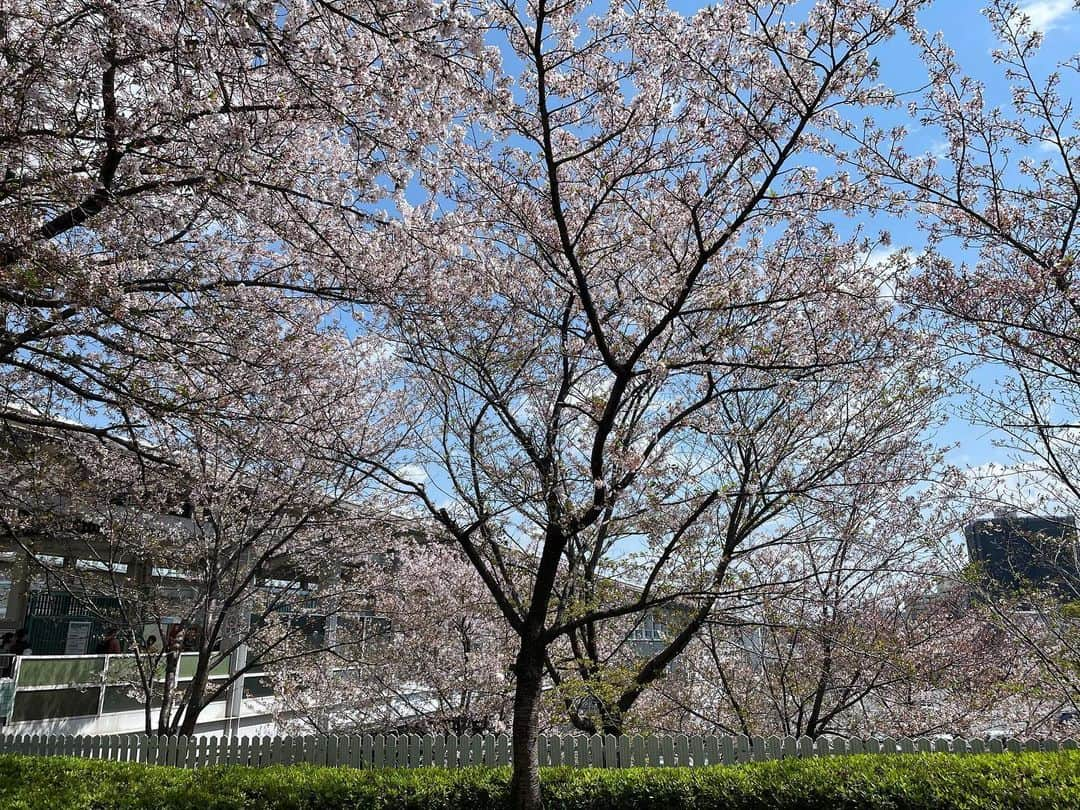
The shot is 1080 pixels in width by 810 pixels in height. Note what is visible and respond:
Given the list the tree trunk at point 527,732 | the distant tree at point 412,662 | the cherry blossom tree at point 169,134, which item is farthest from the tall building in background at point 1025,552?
the cherry blossom tree at point 169,134

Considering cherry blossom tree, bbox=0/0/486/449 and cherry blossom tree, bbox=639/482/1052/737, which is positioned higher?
cherry blossom tree, bbox=0/0/486/449

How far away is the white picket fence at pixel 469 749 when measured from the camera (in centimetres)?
689

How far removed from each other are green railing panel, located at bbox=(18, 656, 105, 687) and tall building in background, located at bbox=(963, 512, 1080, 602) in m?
13.2

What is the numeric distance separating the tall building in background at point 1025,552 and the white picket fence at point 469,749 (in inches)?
98.6

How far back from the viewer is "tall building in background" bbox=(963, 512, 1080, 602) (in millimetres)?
8648

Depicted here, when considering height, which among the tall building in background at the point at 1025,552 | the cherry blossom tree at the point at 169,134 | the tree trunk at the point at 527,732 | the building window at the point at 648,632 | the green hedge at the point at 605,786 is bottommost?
the green hedge at the point at 605,786

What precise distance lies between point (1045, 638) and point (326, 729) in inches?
436

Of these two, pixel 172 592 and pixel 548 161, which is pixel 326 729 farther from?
pixel 548 161

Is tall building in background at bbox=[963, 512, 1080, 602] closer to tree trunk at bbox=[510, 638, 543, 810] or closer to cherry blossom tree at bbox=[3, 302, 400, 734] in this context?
tree trunk at bbox=[510, 638, 543, 810]

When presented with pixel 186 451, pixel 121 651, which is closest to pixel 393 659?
pixel 186 451

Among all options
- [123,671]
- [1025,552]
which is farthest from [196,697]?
[1025,552]

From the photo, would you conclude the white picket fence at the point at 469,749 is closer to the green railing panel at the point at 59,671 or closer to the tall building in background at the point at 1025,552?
the green railing panel at the point at 59,671

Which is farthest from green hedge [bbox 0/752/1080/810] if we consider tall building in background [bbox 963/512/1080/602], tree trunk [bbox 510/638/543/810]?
tall building in background [bbox 963/512/1080/602]

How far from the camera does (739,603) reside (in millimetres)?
6816
